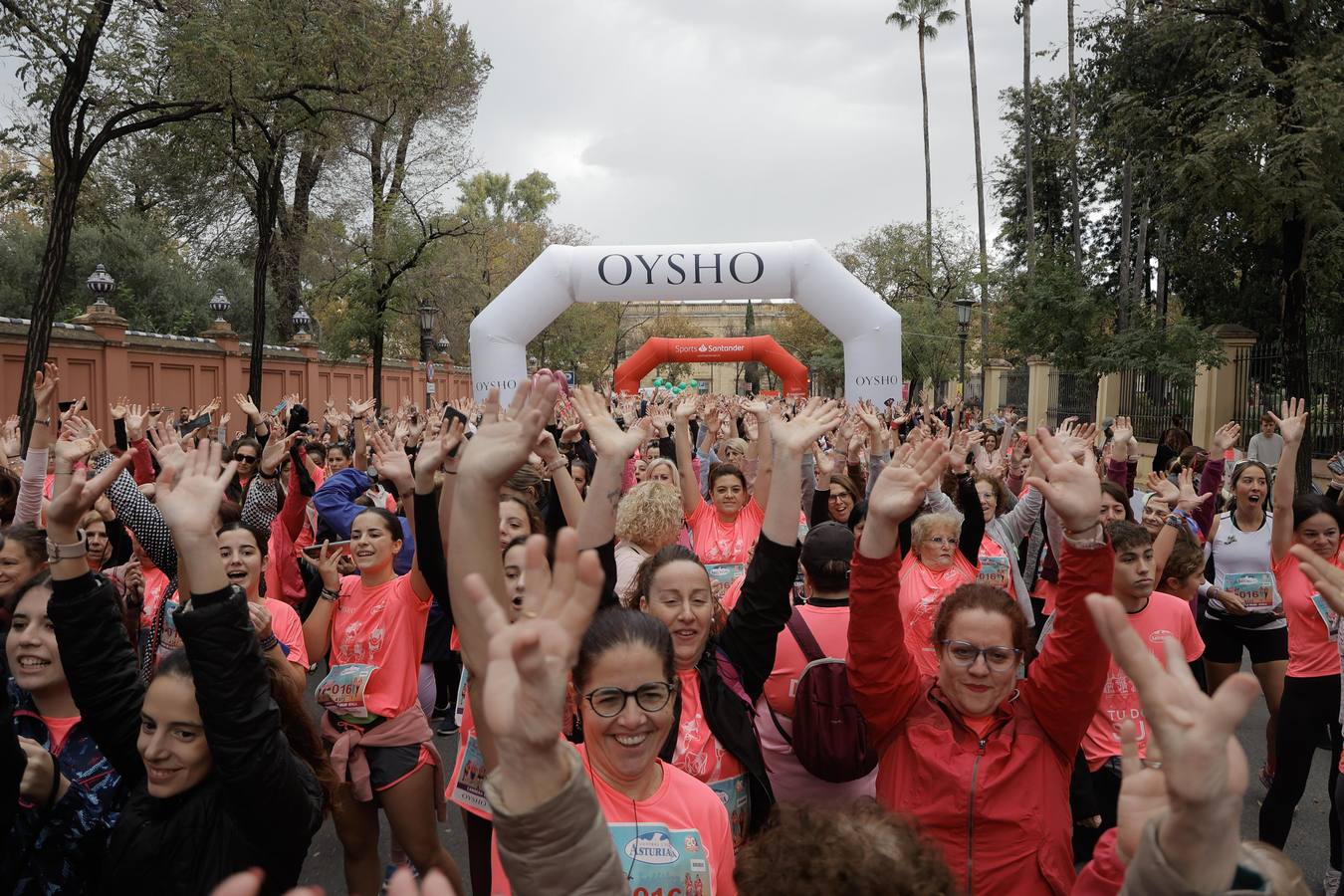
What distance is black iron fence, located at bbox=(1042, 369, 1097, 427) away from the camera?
2139 centimetres

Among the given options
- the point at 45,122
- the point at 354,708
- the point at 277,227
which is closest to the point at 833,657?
the point at 354,708

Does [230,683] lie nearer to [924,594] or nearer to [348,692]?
[348,692]

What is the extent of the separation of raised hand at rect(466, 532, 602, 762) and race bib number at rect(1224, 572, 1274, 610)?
514 centimetres

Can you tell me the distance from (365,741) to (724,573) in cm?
221

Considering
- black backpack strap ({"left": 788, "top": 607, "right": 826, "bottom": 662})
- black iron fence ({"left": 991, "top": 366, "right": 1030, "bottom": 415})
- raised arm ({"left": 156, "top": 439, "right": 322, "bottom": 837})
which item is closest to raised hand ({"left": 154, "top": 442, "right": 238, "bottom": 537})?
raised arm ({"left": 156, "top": 439, "right": 322, "bottom": 837})

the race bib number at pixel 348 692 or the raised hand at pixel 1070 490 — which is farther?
the race bib number at pixel 348 692

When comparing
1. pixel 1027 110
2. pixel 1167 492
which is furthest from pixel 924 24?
pixel 1167 492

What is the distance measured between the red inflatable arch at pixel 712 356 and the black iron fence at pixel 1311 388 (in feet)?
27.8

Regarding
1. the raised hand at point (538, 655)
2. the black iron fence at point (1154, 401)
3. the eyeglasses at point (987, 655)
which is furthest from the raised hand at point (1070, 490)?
the black iron fence at point (1154, 401)

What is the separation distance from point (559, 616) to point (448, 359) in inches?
1438

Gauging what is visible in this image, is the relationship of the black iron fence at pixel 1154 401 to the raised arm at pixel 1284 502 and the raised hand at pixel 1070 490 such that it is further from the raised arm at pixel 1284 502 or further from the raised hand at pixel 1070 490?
the raised hand at pixel 1070 490

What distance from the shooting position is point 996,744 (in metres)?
2.39

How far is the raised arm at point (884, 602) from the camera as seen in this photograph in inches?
94.1

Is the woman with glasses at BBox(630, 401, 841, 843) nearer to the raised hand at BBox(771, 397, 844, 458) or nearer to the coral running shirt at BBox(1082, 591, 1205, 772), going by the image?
the raised hand at BBox(771, 397, 844, 458)
